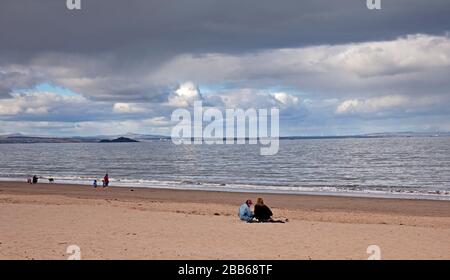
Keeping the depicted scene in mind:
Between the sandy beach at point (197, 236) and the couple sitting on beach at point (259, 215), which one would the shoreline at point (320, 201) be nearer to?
the sandy beach at point (197, 236)

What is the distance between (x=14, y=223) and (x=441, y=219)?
61.4ft

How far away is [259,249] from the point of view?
572 inches

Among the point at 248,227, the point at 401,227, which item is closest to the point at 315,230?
the point at 248,227

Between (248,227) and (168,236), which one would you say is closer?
(168,236)

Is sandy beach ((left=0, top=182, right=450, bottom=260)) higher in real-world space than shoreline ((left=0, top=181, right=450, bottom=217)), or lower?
higher
